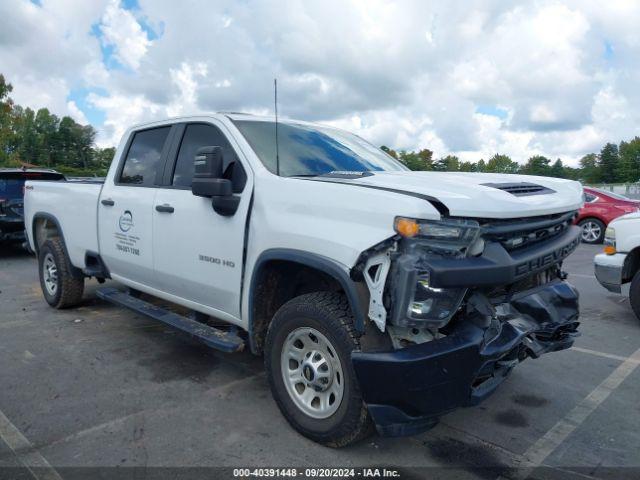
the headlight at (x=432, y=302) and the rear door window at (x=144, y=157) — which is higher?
the rear door window at (x=144, y=157)

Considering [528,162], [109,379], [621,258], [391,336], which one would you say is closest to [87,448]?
[109,379]

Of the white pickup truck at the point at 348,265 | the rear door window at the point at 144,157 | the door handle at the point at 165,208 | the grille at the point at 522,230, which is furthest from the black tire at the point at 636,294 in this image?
the rear door window at the point at 144,157

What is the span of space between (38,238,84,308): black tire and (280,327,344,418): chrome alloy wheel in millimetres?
3677

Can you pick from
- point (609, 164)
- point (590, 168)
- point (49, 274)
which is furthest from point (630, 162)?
point (49, 274)

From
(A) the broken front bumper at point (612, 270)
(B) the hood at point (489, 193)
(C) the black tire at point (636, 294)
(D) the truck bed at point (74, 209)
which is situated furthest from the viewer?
(A) the broken front bumper at point (612, 270)

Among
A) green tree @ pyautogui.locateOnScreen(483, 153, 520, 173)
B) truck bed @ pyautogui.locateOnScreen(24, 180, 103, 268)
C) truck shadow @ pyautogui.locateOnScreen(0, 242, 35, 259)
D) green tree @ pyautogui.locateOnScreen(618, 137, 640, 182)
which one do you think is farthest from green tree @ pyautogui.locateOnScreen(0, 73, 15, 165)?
green tree @ pyautogui.locateOnScreen(618, 137, 640, 182)

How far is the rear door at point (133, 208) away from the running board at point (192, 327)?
20cm

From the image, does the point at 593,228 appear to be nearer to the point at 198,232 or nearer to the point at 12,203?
the point at 198,232

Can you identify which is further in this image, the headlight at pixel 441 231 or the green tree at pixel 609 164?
the green tree at pixel 609 164

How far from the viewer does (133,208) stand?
14.8 feet

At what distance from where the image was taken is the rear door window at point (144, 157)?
14.7ft

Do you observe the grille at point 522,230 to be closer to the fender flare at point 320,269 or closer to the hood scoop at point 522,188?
the hood scoop at point 522,188

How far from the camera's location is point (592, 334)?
207 inches

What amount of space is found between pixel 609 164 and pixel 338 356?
361 ft
